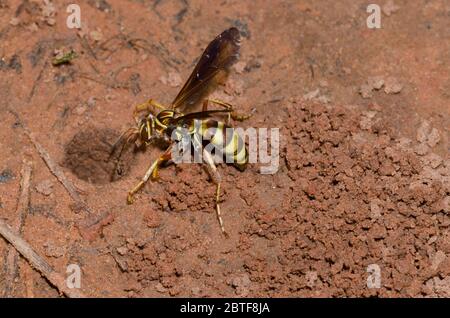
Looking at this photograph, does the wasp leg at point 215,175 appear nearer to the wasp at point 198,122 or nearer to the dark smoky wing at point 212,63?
the wasp at point 198,122

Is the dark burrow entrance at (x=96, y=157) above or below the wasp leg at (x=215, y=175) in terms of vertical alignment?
above

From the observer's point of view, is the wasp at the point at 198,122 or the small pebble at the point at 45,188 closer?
the small pebble at the point at 45,188

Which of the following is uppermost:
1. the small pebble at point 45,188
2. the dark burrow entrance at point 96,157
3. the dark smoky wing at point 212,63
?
the dark smoky wing at point 212,63

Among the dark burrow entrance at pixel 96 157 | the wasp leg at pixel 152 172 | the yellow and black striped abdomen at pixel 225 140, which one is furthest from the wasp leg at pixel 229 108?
the dark burrow entrance at pixel 96 157

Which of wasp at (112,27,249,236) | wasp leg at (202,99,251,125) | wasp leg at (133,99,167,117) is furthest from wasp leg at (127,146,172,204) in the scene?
Answer: wasp leg at (202,99,251,125)

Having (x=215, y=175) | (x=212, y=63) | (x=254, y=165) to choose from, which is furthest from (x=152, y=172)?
(x=212, y=63)
